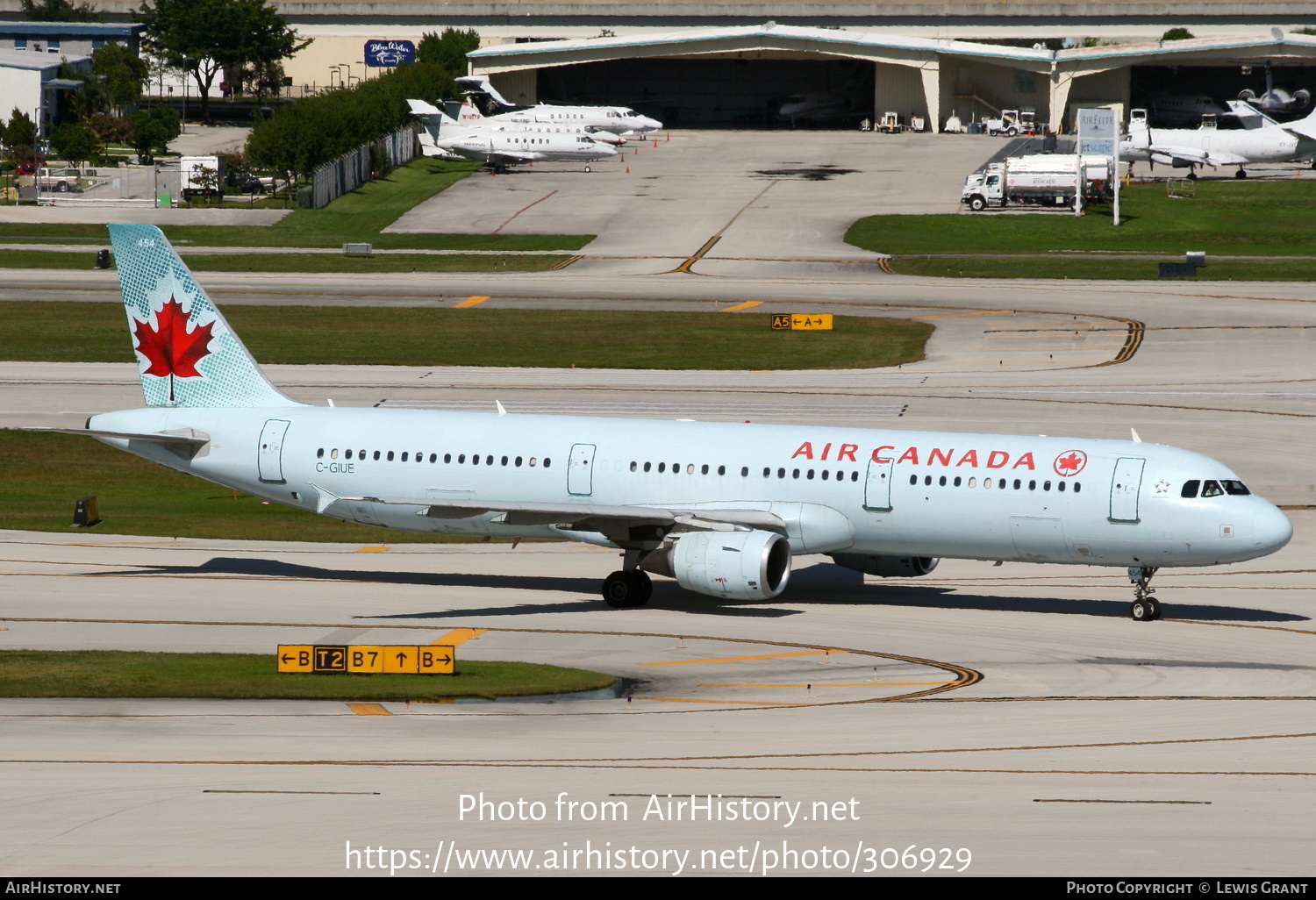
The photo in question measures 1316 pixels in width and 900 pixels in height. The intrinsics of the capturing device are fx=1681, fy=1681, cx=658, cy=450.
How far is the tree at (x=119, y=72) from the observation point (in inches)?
6860

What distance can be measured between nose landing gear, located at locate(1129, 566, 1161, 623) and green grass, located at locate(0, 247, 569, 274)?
68.1 metres

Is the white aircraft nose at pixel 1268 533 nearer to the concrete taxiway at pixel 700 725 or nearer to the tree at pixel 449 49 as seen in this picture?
the concrete taxiway at pixel 700 725

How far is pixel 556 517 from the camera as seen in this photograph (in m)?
40.8

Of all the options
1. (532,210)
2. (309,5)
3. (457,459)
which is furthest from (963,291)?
(309,5)

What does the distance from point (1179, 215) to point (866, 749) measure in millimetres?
99688

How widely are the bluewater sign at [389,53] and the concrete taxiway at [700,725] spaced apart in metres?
142

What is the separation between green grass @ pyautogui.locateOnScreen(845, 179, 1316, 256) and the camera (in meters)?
111

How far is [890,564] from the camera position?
42.9m

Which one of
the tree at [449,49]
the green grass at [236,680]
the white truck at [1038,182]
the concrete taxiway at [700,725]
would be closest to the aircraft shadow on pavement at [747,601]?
the concrete taxiway at [700,725]

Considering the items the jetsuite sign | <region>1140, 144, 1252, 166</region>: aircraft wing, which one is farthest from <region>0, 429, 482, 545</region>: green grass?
<region>1140, 144, 1252, 166</region>: aircraft wing

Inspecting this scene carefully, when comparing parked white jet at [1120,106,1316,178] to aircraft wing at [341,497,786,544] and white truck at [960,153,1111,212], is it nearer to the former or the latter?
white truck at [960,153,1111,212]

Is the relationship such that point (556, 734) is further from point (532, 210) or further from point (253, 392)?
point (532, 210)

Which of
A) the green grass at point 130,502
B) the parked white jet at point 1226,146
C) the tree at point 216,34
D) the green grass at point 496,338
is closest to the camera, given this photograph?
the green grass at point 130,502

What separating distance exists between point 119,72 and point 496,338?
111 meters
